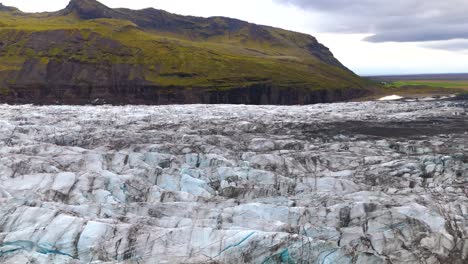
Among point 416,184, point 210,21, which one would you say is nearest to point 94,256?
point 416,184

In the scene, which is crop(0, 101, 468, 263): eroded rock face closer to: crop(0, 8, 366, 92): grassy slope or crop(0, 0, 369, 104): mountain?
crop(0, 0, 369, 104): mountain

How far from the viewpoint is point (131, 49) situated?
334 ft

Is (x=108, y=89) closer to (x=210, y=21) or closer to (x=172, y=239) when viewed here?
(x=172, y=239)

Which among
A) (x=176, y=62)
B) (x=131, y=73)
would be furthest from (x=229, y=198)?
(x=176, y=62)

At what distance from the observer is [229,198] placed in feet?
67.6

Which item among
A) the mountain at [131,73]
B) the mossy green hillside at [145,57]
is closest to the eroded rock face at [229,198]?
the mountain at [131,73]

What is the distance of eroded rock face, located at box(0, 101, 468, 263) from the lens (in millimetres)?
14359

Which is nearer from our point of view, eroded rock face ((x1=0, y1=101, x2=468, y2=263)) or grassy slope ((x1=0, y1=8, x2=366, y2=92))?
eroded rock face ((x1=0, y1=101, x2=468, y2=263))

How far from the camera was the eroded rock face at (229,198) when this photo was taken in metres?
14.4

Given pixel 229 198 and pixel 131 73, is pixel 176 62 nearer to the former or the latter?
pixel 131 73

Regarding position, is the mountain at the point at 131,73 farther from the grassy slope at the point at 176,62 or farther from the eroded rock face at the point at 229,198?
the eroded rock face at the point at 229,198

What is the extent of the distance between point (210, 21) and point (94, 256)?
185 metres

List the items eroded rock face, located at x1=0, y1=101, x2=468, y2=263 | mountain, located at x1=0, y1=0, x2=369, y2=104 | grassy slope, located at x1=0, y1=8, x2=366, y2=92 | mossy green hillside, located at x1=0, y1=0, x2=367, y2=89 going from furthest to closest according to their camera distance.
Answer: mossy green hillside, located at x1=0, y1=0, x2=367, y2=89, grassy slope, located at x1=0, y1=8, x2=366, y2=92, mountain, located at x1=0, y1=0, x2=369, y2=104, eroded rock face, located at x1=0, y1=101, x2=468, y2=263

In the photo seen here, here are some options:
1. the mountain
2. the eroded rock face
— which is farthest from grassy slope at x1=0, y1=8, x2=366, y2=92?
the eroded rock face
